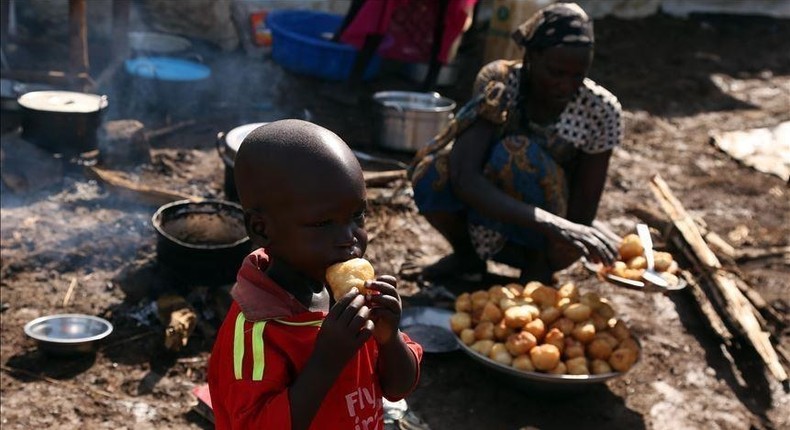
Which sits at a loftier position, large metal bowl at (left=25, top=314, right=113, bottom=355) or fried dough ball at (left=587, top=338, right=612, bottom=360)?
fried dough ball at (left=587, top=338, right=612, bottom=360)

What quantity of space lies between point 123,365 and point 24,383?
1.34 ft

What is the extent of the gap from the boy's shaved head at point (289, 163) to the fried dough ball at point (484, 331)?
1.94 metres

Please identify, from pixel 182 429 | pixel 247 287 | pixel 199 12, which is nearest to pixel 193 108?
pixel 199 12

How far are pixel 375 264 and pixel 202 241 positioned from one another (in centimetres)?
101

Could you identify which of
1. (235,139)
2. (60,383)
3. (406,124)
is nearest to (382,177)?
(406,124)

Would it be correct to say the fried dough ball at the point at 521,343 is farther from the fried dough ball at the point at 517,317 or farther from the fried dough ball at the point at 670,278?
the fried dough ball at the point at 670,278

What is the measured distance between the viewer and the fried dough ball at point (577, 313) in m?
3.70

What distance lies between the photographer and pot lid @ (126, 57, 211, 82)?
672 centimetres

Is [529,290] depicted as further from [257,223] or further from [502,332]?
[257,223]

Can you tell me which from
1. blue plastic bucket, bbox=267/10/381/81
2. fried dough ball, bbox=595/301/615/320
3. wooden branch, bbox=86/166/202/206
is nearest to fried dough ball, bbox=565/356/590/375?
fried dough ball, bbox=595/301/615/320

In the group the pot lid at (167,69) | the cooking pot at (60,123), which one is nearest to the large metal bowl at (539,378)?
the cooking pot at (60,123)

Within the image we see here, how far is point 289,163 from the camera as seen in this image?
181 centimetres

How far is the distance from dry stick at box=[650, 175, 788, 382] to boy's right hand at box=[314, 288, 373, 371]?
2757 mm

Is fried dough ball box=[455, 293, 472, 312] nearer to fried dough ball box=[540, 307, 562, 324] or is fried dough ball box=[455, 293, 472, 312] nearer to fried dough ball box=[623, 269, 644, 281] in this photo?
fried dough ball box=[540, 307, 562, 324]
